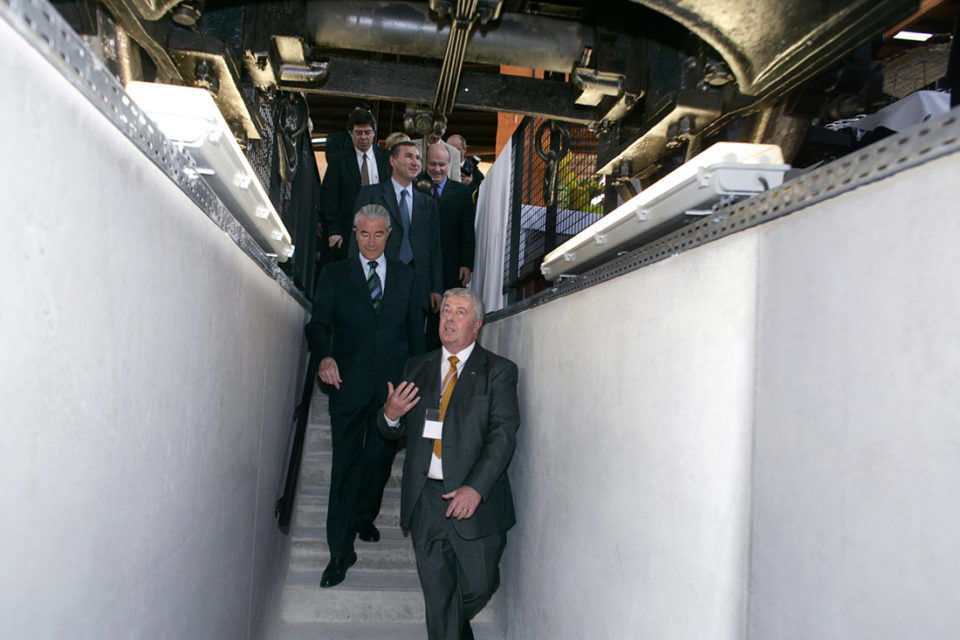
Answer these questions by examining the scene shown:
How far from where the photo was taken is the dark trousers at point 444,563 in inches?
118

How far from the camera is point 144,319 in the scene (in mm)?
1220

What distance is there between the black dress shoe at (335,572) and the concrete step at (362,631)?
20 centimetres

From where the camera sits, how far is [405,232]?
170 inches

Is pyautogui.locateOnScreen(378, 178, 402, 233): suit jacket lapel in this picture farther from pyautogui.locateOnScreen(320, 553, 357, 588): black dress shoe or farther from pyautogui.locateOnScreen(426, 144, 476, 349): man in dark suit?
pyautogui.locateOnScreen(320, 553, 357, 588): black dress shoe

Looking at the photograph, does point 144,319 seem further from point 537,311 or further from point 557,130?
point 557,130

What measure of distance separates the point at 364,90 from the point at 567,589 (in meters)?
2.41

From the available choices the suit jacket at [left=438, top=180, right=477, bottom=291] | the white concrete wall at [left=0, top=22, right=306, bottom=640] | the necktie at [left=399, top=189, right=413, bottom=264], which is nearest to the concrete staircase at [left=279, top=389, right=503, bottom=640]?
the necktie at [left=399, top=189, right=413, bottom=264]

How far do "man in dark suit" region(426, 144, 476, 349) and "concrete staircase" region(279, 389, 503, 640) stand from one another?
1646 millimetres

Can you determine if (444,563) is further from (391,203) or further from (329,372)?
(391,203)

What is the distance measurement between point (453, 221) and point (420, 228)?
40.7 inches

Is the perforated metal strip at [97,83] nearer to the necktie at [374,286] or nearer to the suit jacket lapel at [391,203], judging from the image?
the necktie at [374,286]

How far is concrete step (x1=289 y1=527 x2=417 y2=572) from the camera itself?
3775 millimetres

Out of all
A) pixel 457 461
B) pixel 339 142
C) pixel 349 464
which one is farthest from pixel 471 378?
pixel 339 142

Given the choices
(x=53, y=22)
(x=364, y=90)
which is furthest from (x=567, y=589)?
(x=364, y=90)
